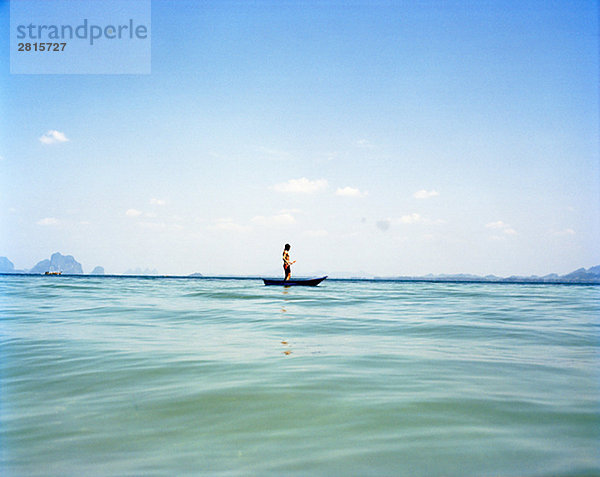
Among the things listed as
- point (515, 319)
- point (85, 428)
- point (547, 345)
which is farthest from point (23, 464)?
point (515, 319)

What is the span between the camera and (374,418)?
12.0 ft

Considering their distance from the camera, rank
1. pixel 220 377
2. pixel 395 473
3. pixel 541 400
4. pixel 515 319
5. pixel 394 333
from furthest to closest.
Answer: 1. pixel 515 319
2. pixel 394 333
3. pixel 220 377
4. pixel 541 400
5. pixel 395 473

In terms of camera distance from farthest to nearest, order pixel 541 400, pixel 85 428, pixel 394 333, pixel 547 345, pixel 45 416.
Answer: pixel 394 333
pixel 547 345
pixel 541 400
pixel 45 416
pixel 85 428

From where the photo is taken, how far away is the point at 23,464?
9.57ft

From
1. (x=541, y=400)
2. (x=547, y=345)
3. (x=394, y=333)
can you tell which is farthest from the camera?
(x=394, y=333)

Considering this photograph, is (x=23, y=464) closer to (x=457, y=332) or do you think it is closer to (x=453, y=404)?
(x=453, y=404)

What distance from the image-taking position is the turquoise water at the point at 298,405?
2.92 meters

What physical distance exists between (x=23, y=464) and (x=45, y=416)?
96cm

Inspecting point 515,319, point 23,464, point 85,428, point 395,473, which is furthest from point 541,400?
point 515,319

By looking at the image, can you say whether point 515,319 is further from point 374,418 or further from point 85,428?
point 85,428

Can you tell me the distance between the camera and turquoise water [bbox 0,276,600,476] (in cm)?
A: 292

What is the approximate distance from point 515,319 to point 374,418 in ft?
30.3

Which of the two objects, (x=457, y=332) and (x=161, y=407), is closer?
(x=161, y=407)

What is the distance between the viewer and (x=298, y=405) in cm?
401
